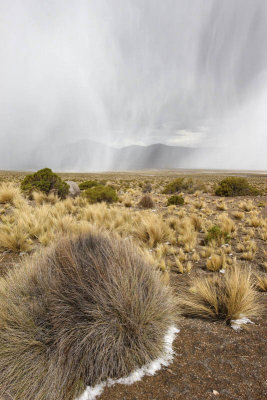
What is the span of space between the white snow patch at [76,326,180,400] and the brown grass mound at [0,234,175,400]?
0.15 feet

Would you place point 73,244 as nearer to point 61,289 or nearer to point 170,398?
point 61,289

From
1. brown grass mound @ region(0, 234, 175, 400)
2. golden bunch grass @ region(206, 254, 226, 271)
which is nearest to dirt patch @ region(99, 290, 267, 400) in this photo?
brown grass mound @ region(0, 234, 175, 400)

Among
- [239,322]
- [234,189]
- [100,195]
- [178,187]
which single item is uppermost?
[100,195]

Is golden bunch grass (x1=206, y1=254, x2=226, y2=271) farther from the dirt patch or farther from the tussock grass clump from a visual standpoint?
the dirt patch


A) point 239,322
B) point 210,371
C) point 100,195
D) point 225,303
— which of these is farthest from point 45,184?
point 210,371

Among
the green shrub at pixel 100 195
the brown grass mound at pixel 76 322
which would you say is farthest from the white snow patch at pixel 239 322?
the green shrub at pixel 100 195

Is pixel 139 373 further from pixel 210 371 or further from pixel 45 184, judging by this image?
pixel 45 184

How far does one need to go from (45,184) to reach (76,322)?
1290 cm

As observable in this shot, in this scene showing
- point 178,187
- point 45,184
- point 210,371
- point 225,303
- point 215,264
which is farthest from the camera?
point 178,187

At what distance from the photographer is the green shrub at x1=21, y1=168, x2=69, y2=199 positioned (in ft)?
46.1

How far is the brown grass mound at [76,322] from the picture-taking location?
216 centimetres

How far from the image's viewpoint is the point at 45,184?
558 inches

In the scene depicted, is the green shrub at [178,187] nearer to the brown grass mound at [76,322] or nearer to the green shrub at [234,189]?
the green shrub at [234,189]

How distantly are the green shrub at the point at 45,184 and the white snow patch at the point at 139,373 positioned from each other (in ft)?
41.1
